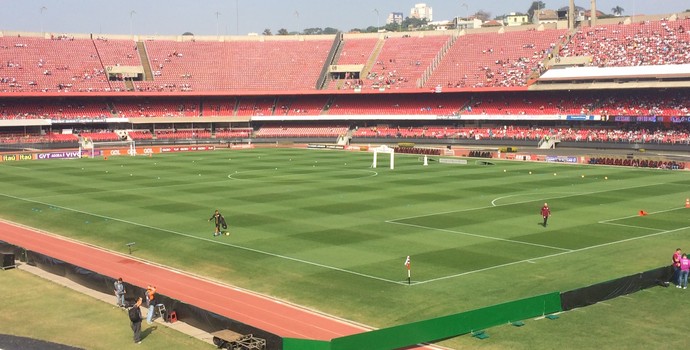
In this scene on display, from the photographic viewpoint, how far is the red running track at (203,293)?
2409 cm

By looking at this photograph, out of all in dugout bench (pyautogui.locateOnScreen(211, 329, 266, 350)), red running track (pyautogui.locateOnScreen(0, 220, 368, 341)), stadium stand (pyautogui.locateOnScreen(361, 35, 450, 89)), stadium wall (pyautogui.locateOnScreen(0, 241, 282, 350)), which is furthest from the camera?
stadium stand (pyautogui.locateOnScreen(361, 35, 450, 89))

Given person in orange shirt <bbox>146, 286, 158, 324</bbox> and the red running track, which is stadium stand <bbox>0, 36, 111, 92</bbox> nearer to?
the red running track

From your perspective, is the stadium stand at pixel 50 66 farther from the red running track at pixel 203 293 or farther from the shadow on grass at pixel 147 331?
the shadow on grass at pixel 147 331

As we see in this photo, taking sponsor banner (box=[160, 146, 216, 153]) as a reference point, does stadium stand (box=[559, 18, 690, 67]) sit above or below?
above

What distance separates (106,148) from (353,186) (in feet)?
173

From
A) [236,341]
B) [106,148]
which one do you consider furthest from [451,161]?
[236,341]

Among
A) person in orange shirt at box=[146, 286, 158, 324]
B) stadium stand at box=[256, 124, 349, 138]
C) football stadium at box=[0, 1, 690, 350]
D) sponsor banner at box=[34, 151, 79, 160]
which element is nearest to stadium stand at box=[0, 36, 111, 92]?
football stadium at box=[0, 1, 690, 350]

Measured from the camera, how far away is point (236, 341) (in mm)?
21328

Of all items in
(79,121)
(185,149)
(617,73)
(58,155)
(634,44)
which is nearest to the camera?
(58,155)

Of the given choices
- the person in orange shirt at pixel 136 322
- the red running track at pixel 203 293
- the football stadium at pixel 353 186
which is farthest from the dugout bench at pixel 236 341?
the person in orange shirt at pixel 136 322

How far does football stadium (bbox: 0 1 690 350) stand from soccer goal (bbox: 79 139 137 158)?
44 cm

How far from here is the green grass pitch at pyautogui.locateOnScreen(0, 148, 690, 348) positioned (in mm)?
28984

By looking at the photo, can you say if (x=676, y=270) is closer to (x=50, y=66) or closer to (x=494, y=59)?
(x=494, y=59)

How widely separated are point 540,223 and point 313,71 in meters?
82.1
